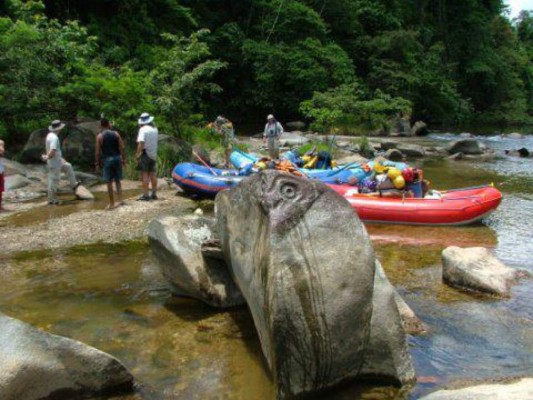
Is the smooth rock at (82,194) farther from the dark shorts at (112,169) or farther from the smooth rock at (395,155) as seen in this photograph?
the smooth rock at (395,155)

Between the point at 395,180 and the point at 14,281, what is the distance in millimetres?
6408

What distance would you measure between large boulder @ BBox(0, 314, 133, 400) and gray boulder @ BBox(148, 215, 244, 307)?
5.01 ft

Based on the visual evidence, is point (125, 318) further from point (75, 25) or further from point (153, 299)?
point (75, 25)

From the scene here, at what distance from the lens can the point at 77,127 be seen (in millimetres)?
12633

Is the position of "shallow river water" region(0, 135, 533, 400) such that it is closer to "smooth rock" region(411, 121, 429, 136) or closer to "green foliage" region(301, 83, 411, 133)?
"green foliage" region(301, 83, 411, 133)

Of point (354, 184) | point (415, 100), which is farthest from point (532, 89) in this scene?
point (354, 184)

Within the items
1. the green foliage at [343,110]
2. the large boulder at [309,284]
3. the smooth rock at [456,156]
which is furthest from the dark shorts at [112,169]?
the smooth rock at [456,156]

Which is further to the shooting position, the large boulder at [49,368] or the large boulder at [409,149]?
the large boulder at [409,149]

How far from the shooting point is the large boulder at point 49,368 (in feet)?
11.1

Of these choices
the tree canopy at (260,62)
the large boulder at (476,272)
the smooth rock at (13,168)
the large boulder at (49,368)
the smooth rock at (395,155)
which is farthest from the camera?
the smooth rock at (395,155)

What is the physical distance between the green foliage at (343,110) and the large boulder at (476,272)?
632 inches

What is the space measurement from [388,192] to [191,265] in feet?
17.4

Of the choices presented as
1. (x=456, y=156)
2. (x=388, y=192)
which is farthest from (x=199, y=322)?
(x=456, y=156)

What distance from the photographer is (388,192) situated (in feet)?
31.7
